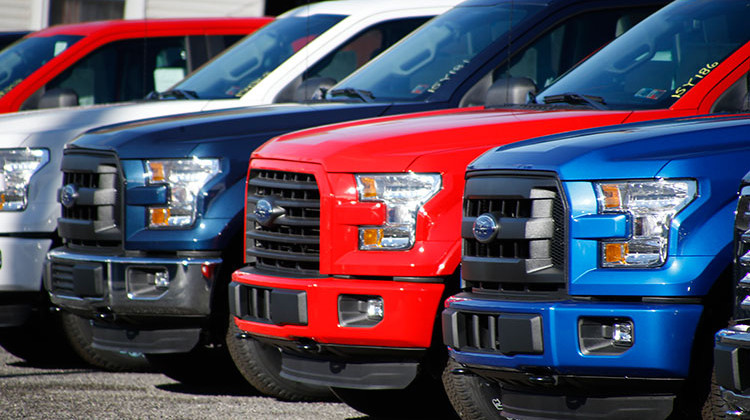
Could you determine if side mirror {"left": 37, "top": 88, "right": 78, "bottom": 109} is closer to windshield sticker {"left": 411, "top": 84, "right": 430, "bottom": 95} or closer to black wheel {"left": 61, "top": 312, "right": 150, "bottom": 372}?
black wheel {"left": 61, "top": 312, "right": 150, "bottom": 372}

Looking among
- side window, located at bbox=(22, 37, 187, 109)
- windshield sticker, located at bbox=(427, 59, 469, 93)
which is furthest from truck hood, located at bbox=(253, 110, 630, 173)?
side window, located at bbox=(22, 37, 187, 109)

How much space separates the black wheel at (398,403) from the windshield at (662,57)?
1.44 metres

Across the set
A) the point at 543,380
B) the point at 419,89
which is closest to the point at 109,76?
the point at 419,89

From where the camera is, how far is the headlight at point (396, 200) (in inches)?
216

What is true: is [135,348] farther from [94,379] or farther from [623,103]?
[623,103]

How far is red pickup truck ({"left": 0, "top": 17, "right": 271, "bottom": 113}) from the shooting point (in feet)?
35.4

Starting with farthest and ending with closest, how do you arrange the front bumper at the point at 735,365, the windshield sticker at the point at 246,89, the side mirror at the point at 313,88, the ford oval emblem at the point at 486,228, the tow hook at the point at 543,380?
the windshield sticker at the point at 246,89 → the side mirror at the point at 313,88 → the ford oval emblem at the point at 486,228 → the tow hook at the point at 543,380 → the front bumper at the point at 735,365

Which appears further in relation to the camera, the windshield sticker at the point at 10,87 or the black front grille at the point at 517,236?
the windshield sticker at the point at 10,87

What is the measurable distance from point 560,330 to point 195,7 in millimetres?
18104

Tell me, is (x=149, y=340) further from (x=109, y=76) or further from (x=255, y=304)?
(x=109, y=76)

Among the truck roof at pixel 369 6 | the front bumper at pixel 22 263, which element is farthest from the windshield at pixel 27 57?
the front bumper at pixel 22 263

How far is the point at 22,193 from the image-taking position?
25.8 ft

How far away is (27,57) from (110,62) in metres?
0.84

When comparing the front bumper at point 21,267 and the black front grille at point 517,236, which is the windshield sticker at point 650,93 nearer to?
the black front grille at point 517,236
